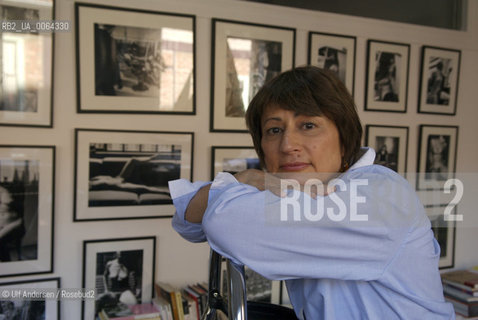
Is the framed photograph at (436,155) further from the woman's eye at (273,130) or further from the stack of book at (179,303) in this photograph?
the woman's eye at (273,130)

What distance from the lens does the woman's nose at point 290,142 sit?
3.39 ft

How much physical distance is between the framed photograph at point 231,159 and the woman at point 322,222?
1.31m

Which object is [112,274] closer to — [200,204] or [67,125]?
[67,125]

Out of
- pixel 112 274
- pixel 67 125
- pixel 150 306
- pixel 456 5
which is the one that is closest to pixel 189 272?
pixel 150 306

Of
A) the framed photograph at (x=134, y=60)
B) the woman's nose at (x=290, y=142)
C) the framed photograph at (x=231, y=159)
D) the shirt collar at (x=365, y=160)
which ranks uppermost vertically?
the framed photograph at (x=134, y=60)

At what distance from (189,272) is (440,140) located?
2006 mm

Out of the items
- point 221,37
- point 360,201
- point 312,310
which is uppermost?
point 221,37

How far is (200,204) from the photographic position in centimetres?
98

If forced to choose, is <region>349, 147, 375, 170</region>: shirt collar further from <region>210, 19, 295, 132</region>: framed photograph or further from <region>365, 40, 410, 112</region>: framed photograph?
<region>365, 40, 410, 112</region>: framed photograph

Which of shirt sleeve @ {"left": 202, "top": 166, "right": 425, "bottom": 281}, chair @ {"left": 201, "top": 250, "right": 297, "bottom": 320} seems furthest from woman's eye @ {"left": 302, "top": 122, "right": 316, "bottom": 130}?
chair @ {"left": 201, "top": 250, "right": 297, "bottom": 320}

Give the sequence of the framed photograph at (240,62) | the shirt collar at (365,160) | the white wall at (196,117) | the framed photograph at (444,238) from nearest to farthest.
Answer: the shirt collar at (365,160) < the white wall at (196,117) < the framed photograph at (240,62) < the framed photograph at (444,238)

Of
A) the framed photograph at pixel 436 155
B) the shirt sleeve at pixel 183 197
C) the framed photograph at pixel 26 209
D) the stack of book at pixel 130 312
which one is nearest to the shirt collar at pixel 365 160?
the shirt sleeve at pixel 183 197

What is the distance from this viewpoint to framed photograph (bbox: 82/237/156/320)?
2.18 m

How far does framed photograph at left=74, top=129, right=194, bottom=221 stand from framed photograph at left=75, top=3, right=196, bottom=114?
0.49 feet
